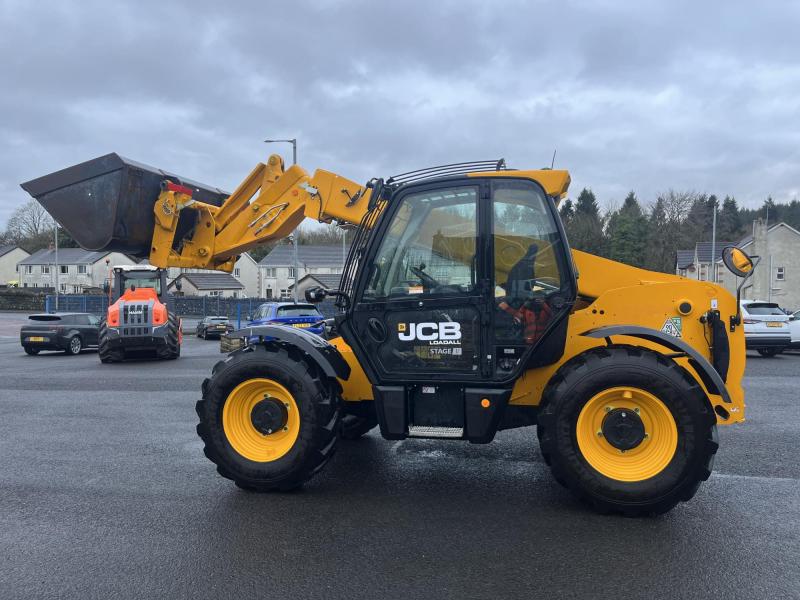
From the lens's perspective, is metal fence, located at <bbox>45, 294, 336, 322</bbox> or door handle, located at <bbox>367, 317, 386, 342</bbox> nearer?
door handle, located at <bbox>367, 317, 386, 342</bbox>

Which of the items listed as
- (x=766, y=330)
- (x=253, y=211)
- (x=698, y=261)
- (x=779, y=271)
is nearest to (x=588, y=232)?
(x=698, y=261)

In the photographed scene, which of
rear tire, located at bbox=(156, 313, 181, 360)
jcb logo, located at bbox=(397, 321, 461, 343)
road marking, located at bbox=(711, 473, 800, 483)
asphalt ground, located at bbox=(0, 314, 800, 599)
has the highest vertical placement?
jcb logo, located at bbox=(397, 321, 461, 343)

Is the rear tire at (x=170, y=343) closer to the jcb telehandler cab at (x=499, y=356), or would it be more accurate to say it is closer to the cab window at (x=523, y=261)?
the jcb telehandler cab at (x=499, y=356)

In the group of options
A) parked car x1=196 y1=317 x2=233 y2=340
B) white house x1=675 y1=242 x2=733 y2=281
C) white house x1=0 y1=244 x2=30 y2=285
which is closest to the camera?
parked car x1=196 y1=317 x2=233 y2=340

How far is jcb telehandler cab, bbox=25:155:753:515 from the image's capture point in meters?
4.66

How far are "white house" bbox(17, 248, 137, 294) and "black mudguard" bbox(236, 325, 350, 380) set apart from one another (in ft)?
269

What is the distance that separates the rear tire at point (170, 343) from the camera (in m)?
17.4

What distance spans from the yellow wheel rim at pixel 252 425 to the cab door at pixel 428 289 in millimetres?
810

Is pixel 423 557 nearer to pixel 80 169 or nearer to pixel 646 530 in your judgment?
pixel 646 530

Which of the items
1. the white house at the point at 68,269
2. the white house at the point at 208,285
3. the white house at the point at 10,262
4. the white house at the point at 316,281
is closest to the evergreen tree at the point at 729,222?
the white house at the point at 316,281

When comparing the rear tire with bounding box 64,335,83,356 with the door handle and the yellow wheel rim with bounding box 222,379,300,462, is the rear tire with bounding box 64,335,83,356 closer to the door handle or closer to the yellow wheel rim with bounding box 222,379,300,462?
the yellow wheel rim with bounding box 222,379,300,462

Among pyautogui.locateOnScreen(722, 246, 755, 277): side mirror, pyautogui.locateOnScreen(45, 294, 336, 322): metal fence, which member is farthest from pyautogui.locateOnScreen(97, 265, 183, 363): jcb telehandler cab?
pyautogui.locateOnScreen(45, 294, 336, 322): metal fence

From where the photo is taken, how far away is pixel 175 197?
22.4 ft

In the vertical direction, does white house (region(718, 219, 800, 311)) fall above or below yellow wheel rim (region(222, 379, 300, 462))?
above
